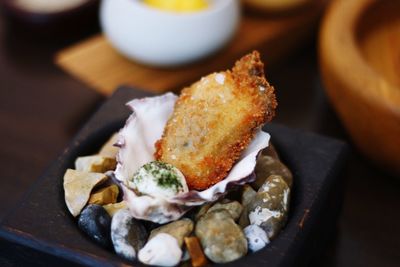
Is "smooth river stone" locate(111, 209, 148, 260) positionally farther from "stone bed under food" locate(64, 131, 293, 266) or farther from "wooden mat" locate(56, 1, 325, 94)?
"wooden mat" locate(56, 1, 325, 94)

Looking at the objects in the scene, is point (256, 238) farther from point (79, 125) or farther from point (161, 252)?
point (79, 125)

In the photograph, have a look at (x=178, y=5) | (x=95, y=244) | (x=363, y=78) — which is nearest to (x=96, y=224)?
(x=95, y=244)

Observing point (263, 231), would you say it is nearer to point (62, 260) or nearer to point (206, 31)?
point (62, 260)

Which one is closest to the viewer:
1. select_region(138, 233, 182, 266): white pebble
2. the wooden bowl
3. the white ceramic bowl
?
select_region(138, 233, 182, 266): white pebble

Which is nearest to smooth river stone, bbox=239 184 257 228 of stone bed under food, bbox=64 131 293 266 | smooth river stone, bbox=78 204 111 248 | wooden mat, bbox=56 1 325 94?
stone bed under food, bbox=64 131 293 266

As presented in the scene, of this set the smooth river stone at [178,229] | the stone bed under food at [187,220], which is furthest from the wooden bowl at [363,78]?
the smooth river stone at [178,229]

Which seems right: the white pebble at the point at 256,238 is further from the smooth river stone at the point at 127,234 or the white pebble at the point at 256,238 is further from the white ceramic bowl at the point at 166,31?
the white ceramic bowl at the point at 166,31
